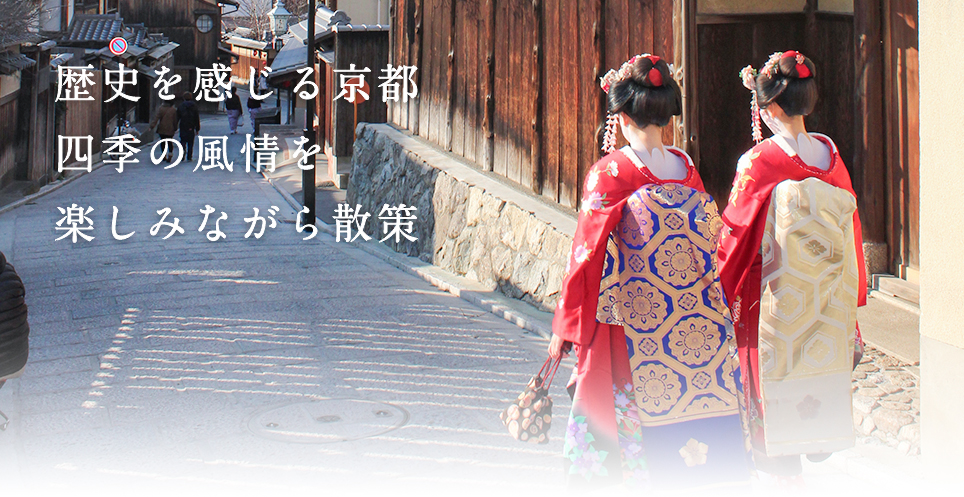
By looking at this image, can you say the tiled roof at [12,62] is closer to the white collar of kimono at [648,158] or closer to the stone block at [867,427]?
the white collar of kimono at [648,158]

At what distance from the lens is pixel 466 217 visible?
405 inches

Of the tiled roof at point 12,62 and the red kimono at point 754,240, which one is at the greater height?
the tiled roof at point 12,62

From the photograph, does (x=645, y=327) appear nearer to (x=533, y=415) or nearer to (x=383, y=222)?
(x=533, y=415)

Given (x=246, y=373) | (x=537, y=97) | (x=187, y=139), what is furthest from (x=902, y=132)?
(x=187, y=139)

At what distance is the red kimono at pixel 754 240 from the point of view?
411 centimetres

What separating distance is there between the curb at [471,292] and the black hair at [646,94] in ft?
12.5

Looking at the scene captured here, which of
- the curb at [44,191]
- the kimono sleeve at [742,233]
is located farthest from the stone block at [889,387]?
the curb at [44,191]

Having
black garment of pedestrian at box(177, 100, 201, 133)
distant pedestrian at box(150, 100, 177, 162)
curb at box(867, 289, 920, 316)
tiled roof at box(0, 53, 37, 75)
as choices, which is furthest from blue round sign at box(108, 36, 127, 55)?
curb at box(867, 289, 920, 316)

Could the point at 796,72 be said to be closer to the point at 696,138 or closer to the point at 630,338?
the point at 630,338

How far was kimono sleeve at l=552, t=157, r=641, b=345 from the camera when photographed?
3789 millimetres

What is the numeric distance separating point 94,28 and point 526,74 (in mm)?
25479

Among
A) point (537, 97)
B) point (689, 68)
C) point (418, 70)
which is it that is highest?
point (418, 70)

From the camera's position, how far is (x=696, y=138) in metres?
6.79

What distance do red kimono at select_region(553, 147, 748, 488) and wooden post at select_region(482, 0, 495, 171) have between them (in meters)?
6.93
